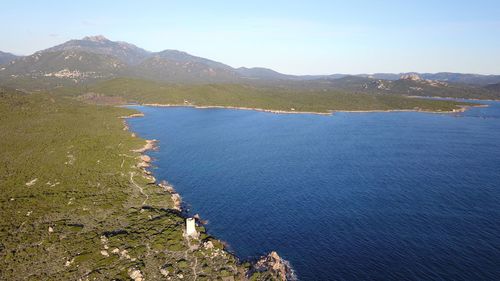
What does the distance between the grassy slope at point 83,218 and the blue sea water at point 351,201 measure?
985 centimetres

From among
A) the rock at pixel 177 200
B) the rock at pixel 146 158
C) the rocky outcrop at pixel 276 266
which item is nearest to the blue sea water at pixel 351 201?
the rocky outcrop at pixel 276 266

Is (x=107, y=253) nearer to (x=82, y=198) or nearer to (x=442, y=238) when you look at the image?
(x=82, y=198)

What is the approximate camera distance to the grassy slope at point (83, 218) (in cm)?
5381

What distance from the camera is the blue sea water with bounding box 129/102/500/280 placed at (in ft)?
198

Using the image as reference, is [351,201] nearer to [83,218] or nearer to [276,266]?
[276,266]

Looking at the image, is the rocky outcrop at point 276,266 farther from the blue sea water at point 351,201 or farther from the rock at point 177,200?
the rock at point 177,200

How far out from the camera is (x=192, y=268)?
55125 millimetres

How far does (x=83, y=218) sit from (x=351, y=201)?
6214 centimetres

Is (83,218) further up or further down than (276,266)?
further up

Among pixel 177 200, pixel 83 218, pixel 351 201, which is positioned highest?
pixel 83 218

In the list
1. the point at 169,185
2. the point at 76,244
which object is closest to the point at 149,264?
the point at 76,244

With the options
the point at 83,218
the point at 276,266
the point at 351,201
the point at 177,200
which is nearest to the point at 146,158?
the point at 177,200

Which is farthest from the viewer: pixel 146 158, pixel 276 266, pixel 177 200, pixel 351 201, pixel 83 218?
pixel 146 158

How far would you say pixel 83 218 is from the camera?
6950 centimetres
